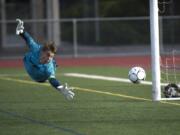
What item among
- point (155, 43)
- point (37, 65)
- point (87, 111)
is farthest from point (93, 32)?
point (37, 65)

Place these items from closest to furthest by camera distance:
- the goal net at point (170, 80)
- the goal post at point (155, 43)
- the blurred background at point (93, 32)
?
the goal post at point (155, 43)
the goal net at point (170, 80)
the blurred background at point (93, 32)

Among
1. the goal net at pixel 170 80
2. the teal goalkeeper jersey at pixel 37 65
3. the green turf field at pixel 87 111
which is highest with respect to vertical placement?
the teal goalkeeper jersey at pixel 37 65

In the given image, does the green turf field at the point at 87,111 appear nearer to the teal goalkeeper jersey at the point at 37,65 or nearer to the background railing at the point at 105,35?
the teal goalkeeper jersey at the point at 37,65

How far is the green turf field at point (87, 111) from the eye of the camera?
11.5 meters

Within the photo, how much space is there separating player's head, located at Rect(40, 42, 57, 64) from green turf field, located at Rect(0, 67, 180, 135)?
1.01 metres

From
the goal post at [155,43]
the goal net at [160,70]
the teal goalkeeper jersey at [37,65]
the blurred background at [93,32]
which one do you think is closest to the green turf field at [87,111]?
the goal net at [160,70]

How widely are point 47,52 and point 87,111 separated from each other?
1403 millimetres

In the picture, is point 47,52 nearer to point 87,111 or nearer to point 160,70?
point 87,111

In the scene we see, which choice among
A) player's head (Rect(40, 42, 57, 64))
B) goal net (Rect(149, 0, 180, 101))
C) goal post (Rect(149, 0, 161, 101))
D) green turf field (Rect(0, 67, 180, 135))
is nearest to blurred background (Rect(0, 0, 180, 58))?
goal net (Rect(149, 0, 180, 101))

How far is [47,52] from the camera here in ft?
43.0

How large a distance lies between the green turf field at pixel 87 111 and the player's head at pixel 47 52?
1.01m

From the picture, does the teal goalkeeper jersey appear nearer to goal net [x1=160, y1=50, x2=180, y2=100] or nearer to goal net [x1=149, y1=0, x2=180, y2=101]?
goal net [x1=149, y1=0, x2=180, y2=101]

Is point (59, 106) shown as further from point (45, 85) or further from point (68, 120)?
point (45, 85)

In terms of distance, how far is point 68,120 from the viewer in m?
12.5
